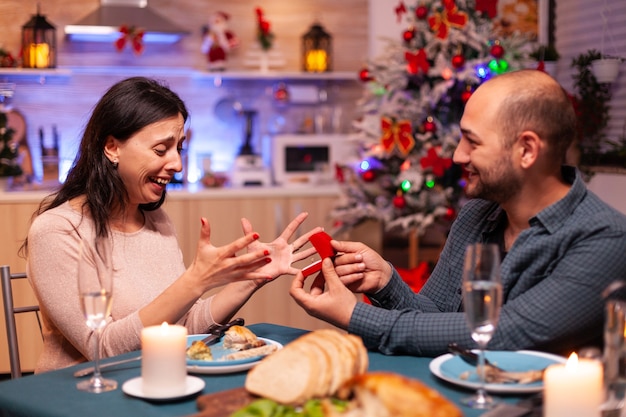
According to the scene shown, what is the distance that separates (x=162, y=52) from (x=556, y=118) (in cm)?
391

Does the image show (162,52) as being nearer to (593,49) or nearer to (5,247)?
(5,247)

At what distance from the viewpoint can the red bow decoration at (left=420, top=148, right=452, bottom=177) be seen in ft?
14.6

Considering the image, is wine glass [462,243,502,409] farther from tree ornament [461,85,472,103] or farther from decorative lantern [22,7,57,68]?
decorative lantern [22,7,57,68]

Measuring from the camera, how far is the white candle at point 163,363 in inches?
57.6

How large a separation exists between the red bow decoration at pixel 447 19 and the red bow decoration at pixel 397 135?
0.52 m

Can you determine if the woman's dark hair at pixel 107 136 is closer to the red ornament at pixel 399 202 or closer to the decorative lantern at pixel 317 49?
the red ornament at pixel 399 202

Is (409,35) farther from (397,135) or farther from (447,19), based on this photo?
(397,135)

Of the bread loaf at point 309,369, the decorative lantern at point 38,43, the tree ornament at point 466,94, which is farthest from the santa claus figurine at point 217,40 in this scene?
the bread loaf at point 309,369

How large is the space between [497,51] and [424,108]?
507 millimetres

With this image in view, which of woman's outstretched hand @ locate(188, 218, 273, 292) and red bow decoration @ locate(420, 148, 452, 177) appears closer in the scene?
woman's outstretched hand @ locate(188, 218, 273, 292)

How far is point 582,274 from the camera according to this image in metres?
1.76

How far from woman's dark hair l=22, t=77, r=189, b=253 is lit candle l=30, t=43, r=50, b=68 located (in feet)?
9.59

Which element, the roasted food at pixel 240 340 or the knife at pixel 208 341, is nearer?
the knife at pixel 208 341

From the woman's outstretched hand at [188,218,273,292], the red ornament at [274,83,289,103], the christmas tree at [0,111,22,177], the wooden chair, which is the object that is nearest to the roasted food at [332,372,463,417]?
the woman's outstretched hand at [188,218,273,292]
